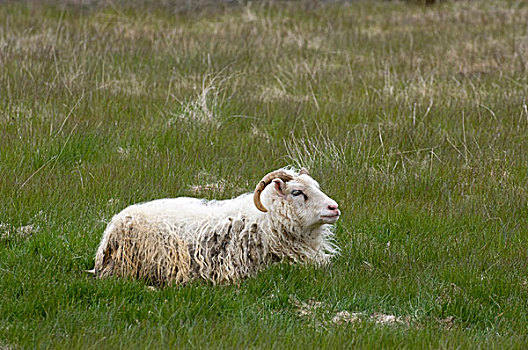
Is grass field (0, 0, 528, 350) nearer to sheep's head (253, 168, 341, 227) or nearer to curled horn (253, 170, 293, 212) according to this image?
sheep's head (253, 168, 341, 227)

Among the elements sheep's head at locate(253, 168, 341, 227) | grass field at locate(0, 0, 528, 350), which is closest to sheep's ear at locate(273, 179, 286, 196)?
sheep's head at locate(253, 168, 341, 227)

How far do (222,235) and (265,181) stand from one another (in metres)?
0.54

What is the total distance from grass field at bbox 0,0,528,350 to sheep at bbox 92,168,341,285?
0.60 feet

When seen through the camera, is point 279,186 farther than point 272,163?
No

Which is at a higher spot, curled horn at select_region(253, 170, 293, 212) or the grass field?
curled horn at select_region(253, 170, 293, 212)

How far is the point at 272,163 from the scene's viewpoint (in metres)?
7.93

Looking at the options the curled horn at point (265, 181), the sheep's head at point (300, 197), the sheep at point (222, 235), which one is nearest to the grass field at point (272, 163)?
the sheep at point (222, 235)

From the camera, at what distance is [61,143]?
26.0 feet

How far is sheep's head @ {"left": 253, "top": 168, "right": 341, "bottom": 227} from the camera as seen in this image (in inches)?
218

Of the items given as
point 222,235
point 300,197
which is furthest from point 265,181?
point 222,235

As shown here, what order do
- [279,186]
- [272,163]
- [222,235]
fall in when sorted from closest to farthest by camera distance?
1. [222,235]
2. [279,186]
3. [272,163]

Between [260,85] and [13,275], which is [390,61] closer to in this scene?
[260,85]

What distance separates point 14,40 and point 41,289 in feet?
26.3

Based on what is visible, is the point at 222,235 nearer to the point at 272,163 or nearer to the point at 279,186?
the point at 279,186
